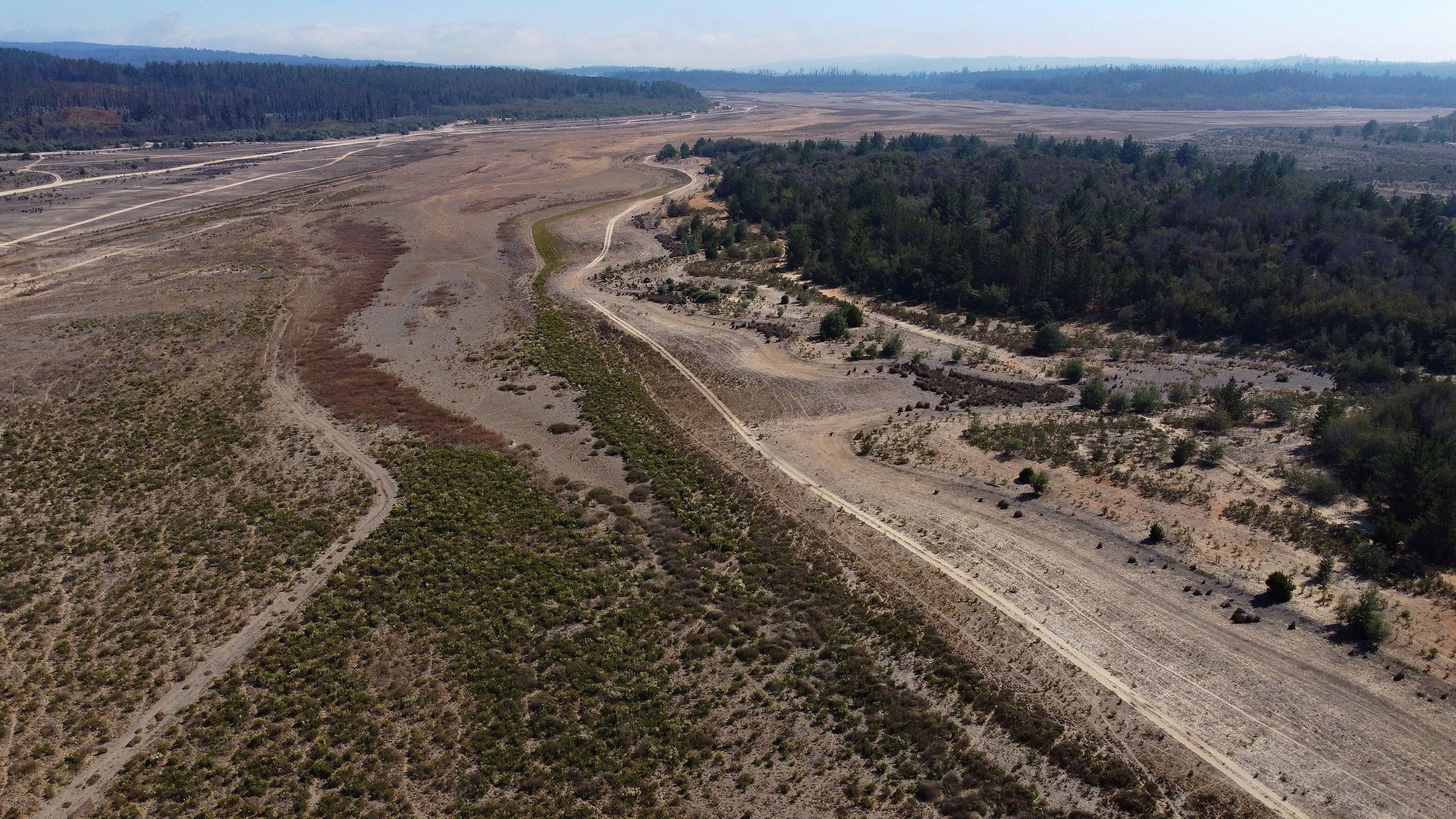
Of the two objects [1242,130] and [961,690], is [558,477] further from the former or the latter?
[1242,130]

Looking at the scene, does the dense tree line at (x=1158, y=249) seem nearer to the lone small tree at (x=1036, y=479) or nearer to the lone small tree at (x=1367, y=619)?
the lone small tree at (x=1036, y=479)

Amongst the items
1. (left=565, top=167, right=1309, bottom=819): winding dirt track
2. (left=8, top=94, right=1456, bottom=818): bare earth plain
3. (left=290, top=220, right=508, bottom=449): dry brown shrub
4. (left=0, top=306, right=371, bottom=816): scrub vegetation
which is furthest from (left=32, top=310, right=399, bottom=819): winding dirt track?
(left=565, top=167, right=1309, bottom=819): winding dirt track

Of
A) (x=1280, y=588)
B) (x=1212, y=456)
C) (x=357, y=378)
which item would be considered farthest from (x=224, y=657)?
(x=1212, y=456)

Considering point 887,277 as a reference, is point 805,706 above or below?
below

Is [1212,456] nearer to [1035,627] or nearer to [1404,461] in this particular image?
[1404,461]

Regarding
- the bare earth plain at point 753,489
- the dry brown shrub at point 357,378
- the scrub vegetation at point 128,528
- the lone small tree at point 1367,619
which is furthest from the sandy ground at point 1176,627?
the scrub vegetation at point 128,528

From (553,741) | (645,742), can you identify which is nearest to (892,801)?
(645,742)
